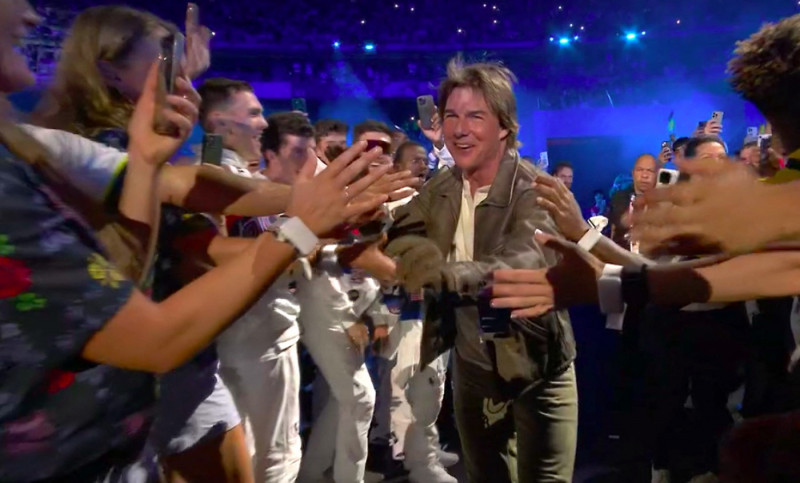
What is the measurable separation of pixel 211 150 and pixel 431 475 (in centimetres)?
249

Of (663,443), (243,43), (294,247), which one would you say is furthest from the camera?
(243,43)

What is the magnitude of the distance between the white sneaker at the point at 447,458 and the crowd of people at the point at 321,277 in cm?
30

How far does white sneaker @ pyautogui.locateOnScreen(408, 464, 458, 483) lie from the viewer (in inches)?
155

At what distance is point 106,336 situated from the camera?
3.45 feet

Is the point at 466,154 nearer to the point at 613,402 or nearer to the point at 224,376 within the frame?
the point at 224,376

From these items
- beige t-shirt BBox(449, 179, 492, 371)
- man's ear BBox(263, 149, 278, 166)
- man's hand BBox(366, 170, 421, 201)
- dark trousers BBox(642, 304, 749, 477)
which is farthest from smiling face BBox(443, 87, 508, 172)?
dark trousers BBox(642, 304, 749, 477)

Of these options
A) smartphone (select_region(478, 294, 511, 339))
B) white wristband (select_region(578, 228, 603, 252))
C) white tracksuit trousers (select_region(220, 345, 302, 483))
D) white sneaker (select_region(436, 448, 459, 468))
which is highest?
white wristband (select_region(578, 228, 603, 252))

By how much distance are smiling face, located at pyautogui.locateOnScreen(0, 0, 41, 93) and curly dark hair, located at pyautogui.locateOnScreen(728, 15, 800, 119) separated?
1934 mm

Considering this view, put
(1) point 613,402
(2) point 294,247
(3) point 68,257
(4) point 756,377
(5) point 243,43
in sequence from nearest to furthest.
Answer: (3) point 68,257, (2) point 294,247, (4) point 756,377, (1) point 613,402, (5) point 243,43

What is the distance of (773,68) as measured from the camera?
1951mm


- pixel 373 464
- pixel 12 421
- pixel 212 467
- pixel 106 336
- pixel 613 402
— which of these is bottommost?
pixel 373 464

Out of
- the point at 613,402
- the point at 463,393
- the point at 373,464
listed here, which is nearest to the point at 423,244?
the point at 463,393

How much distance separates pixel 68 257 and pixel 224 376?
205cm

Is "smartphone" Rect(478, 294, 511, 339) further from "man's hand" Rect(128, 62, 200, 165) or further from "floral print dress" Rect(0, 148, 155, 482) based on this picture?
"floral print dress" Rect(0, 148, 155, 482)
